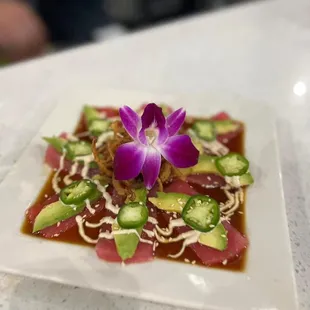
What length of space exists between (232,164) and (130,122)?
0.36 metres

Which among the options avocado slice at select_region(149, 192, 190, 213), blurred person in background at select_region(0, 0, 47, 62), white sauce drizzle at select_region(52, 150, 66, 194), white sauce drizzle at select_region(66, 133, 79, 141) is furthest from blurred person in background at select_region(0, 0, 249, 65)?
avocado slice at select_region(149, 192, 190, 213)

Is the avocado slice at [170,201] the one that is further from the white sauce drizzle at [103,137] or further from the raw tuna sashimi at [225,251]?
the white sauce drizzle at [103,137]

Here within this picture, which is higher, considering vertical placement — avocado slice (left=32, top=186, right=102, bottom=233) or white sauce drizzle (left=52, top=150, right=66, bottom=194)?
white sauce drizzle (left=52, top=150, right=66, bottom=194)

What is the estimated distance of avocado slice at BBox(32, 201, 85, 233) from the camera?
1.36 metres

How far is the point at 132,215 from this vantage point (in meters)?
1.35

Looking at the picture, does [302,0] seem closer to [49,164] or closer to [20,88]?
[20,88]

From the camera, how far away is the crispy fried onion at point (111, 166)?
4.77ft

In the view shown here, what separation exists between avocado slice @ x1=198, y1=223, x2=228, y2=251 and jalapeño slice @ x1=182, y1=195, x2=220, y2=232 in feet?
0.04

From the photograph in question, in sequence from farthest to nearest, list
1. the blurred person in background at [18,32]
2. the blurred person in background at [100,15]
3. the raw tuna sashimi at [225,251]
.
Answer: the blurred person in background at [100,15]
the blurred person in background at [18,32]
the raw tuna sashimi at [225,251]

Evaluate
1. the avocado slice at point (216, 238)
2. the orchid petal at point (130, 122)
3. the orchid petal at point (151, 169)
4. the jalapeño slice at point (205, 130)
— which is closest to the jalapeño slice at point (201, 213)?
the avocado slice at point (216, 238)

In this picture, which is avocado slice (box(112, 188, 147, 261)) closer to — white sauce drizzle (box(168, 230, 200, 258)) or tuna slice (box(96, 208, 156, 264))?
tuna slice (box(96, 208, 156, 264))

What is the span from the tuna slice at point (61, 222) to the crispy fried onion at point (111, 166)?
0.24 ft

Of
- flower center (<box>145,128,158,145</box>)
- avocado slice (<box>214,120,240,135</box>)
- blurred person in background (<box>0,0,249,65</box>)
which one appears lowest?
flower center (<box>145,128,158,145</box>)

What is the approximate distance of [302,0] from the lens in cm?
289
